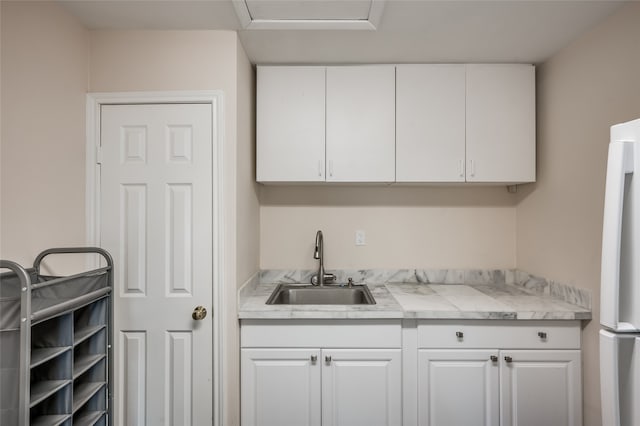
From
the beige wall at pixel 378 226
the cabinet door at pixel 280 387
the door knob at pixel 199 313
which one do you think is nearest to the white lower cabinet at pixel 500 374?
the cabinet door at pixel 280 387

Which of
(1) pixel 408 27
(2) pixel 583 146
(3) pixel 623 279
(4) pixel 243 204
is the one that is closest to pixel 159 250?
(4) pixel 243 204

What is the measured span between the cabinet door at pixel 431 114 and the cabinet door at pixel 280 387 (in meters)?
1.29

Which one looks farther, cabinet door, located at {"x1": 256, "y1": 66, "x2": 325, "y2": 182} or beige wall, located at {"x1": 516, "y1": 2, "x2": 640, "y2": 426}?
cabinet door, located at {"x1": 256, "y1": 66, "x2": 325, "y2": 182}

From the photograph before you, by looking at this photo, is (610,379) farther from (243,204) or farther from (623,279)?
(243,204)

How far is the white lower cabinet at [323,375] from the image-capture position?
1.60 metres

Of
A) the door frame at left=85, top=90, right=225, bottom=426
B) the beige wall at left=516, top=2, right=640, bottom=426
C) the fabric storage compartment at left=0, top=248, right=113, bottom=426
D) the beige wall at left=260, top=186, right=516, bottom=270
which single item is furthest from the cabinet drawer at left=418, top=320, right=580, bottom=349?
the fabric storage compartment at left=0, top=248, right=113, bottom=426

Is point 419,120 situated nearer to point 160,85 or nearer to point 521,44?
point 521,44

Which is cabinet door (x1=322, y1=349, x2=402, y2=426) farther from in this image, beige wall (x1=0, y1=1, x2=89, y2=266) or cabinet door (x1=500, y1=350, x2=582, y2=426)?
beige wall (x1=0, y1=1, x2=89, y2=266)

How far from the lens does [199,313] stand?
60.5 inches

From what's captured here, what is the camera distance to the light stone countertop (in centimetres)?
158

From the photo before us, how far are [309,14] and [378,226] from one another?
4.54ft

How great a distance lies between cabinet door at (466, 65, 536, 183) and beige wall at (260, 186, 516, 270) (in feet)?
1.22

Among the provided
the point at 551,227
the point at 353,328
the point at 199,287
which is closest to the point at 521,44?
the point at 551,227

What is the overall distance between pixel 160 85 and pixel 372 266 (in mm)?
1713
